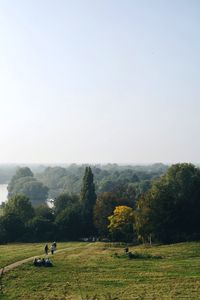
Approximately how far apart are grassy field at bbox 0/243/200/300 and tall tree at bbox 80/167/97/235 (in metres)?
31.2

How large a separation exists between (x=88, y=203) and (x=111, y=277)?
1996 inches

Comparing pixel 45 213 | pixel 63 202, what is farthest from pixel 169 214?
pixel 63 202

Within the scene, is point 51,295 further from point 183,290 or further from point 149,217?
point 149,217

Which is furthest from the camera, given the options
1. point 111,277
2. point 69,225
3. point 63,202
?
point 63,202

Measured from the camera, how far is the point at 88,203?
9275 cm

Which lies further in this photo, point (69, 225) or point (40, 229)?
point (69, 225)

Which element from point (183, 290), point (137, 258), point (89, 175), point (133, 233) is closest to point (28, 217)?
point (89, 175)

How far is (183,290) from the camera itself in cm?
3697

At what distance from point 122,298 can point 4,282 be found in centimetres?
1232

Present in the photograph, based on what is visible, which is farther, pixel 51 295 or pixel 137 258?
pixel 137 258

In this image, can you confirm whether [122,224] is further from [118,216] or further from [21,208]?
[21,208]

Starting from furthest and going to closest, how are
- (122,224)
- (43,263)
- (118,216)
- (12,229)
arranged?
(12,229) < (118,216) < (122,224) < (43,263)

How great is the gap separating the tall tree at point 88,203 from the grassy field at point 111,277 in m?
31.2

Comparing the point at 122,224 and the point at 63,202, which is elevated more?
the point at 63,202
